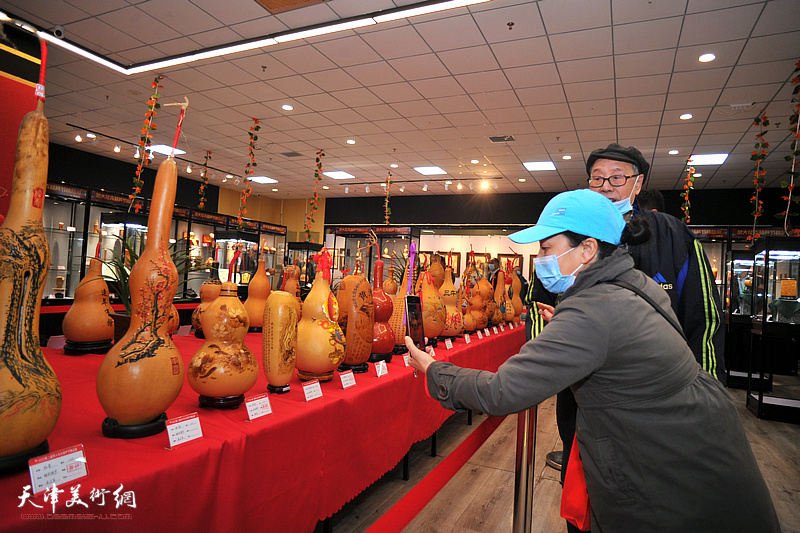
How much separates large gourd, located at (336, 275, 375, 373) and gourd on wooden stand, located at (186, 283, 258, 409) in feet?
1.80

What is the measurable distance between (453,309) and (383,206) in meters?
10.7

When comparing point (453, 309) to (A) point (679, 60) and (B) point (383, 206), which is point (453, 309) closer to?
(A) point (679, 60)

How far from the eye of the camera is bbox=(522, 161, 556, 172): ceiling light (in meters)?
8.71

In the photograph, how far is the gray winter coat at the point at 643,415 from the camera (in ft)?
3.22

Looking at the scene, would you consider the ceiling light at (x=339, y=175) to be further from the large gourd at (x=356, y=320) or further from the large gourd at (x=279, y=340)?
the large gourd at (x=279, y=340)

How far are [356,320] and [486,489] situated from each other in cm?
143

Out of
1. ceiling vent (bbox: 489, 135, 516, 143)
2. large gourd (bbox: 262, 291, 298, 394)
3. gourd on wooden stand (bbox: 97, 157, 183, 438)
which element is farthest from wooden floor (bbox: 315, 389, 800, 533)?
ceiling vent (bbox: 489, 135, 516, 143)

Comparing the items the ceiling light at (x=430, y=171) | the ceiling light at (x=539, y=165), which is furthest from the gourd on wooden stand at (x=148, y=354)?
the ceiling light at (x=430, y=171)

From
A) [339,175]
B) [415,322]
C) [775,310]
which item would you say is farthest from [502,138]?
[415,322]

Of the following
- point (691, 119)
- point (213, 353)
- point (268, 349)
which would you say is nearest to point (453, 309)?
point (268, 349)

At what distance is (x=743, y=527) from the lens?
981mm

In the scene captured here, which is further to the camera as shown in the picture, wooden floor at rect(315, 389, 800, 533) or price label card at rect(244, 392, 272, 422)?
wooden floor at rect(315, 389, 800, 533)

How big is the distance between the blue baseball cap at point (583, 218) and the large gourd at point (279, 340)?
83 centimetres

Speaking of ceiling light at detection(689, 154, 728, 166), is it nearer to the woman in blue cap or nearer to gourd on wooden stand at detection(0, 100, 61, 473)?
the woman in blue cap
